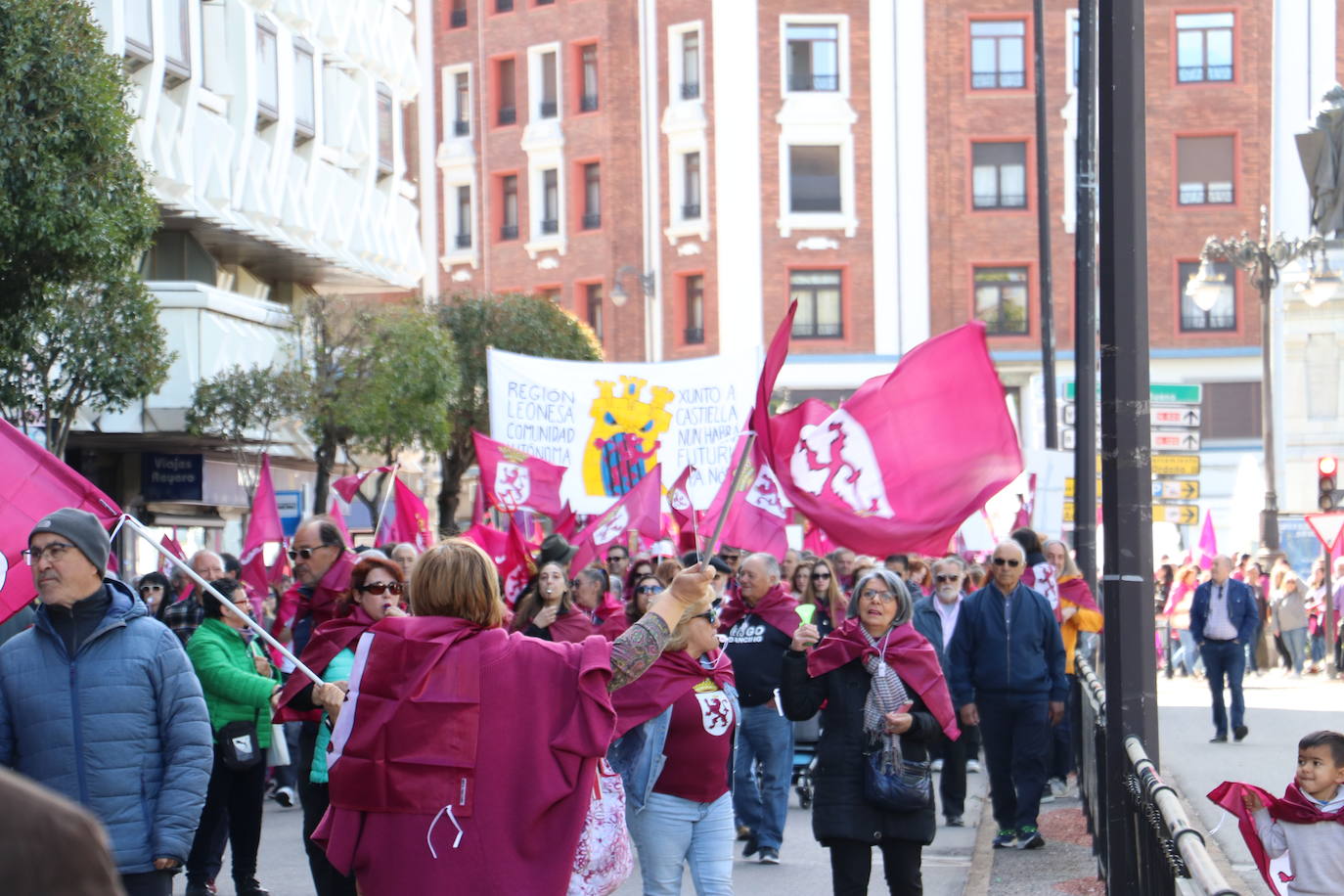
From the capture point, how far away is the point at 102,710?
239 inches

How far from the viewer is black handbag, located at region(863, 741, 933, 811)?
812 cm

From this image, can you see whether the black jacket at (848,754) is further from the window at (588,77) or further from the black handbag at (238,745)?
the window at (588,77)

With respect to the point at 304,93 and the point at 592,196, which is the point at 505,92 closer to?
the point at 592,196

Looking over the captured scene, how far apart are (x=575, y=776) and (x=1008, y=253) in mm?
48557

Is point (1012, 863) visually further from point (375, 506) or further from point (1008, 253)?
point (1008, 253)

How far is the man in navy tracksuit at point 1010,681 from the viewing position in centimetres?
1216

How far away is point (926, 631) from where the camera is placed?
1501 cm

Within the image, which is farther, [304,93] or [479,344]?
[479,344]

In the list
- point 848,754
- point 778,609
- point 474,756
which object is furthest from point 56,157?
point 474,756

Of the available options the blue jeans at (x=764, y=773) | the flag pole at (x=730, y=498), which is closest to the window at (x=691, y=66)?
→ the blue jeans at (x=764, y=773)

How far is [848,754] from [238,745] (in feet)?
11.7

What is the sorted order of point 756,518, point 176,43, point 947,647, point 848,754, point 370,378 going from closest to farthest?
point 848,754
point 947,647
point 756,518
point 176,43
point 370,378

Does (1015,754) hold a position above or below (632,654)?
below

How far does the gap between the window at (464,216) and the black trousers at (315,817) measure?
49934 millimetres
